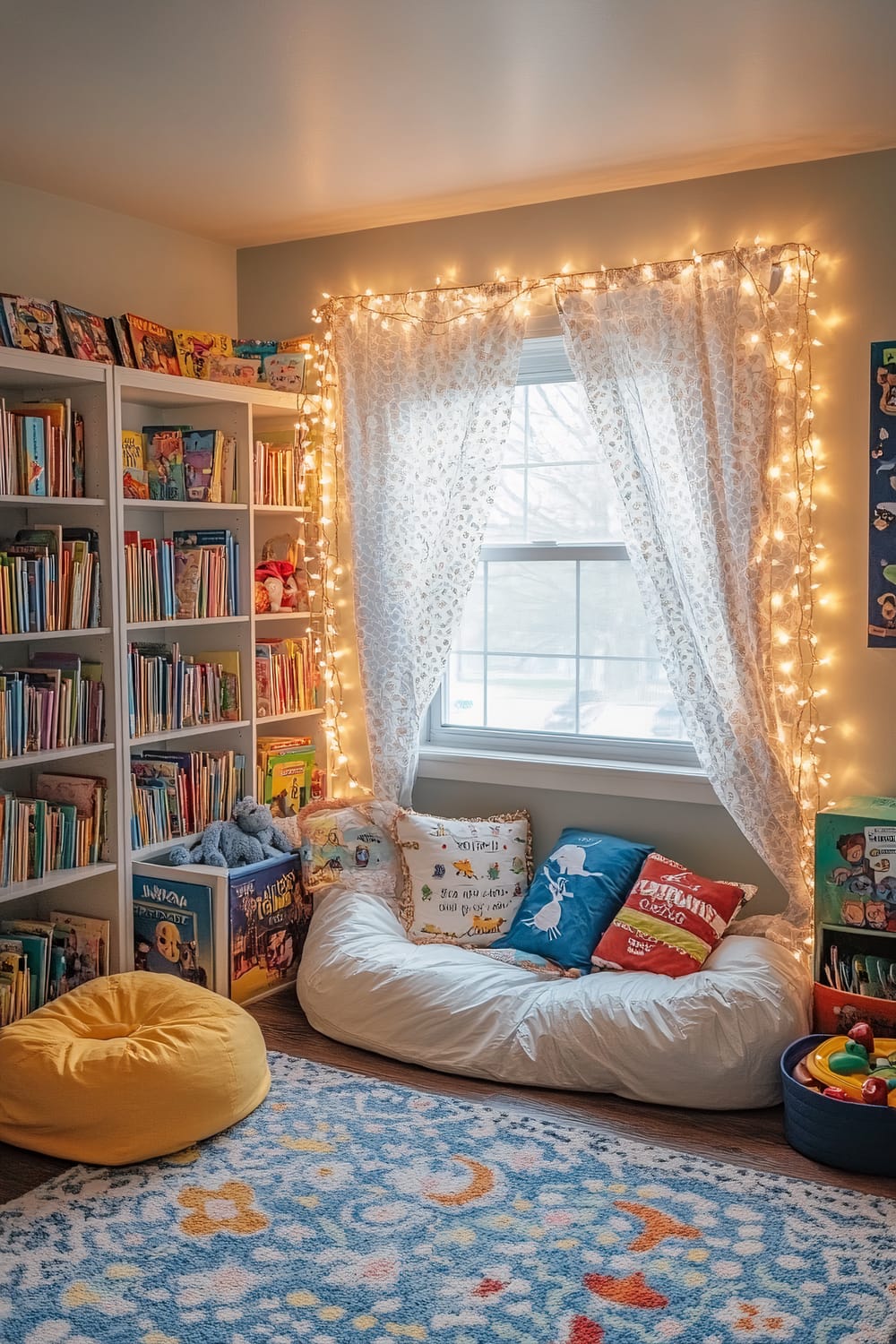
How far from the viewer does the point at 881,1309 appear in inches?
88.2

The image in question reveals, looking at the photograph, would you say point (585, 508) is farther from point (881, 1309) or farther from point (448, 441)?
point (881, 1309)

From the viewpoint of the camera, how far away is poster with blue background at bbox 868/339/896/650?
3.34 metres

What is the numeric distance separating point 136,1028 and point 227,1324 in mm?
1054

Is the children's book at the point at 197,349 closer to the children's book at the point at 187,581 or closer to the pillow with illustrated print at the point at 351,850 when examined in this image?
the children's book at the point at 187,581

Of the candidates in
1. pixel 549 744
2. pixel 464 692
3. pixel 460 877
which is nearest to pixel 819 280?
pixel 549 744

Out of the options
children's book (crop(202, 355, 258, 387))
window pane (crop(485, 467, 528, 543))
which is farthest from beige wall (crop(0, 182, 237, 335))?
window pane (crop(485, 467, 528, 543))

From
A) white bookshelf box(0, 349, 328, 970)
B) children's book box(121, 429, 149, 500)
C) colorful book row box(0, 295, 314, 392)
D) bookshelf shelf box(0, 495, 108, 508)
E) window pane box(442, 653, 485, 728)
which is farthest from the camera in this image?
window pane box(442, 653, 485, 728)

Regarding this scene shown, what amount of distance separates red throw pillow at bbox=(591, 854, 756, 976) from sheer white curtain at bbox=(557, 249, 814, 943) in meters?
0.20

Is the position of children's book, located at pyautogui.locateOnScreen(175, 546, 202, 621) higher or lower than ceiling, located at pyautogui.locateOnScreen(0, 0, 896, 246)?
lower

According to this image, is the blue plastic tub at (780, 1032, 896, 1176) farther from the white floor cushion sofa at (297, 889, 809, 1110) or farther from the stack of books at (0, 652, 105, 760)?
the stack of books at (0, 652, 105, 760)

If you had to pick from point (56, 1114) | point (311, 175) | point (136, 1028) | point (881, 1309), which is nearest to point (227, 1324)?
point (56, 1114)

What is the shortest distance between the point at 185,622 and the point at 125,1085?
158 centimetres

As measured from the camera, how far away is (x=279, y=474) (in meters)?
4.27

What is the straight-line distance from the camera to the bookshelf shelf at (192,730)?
147 inches
